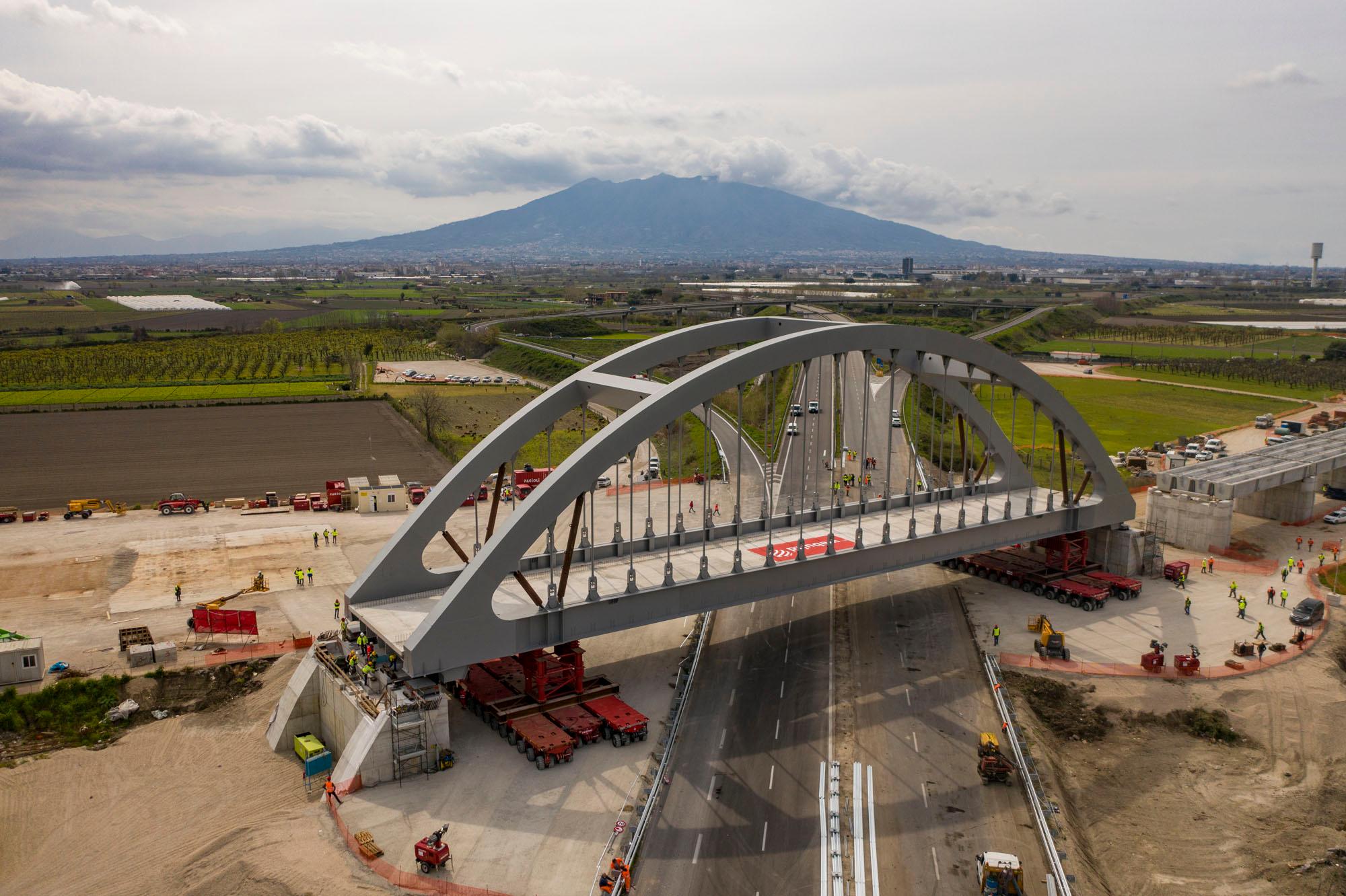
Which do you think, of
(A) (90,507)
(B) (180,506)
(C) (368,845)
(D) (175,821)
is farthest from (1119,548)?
(A) (90,507)

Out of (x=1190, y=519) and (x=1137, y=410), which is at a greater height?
(x=1137, y=410)

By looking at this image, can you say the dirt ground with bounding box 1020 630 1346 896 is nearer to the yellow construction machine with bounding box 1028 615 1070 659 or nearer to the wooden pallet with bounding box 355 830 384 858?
the yellow construction machine with bounding box 1028 615 1070 659

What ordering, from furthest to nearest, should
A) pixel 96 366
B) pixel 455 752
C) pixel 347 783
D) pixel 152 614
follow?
pixel 96 366, pixel 152 614, pixel 455 752, pixel 347 783

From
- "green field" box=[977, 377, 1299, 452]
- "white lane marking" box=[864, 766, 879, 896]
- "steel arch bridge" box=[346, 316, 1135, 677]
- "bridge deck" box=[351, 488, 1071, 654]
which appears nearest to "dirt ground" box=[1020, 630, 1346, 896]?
"white lane marking" box=[864, 766, 879, 896]

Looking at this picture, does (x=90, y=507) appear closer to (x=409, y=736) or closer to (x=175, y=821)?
(x=175, y=821)

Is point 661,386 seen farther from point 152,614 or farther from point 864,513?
point 152,614

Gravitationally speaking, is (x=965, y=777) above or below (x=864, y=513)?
below

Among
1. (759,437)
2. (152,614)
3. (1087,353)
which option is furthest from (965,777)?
(1087,353)
